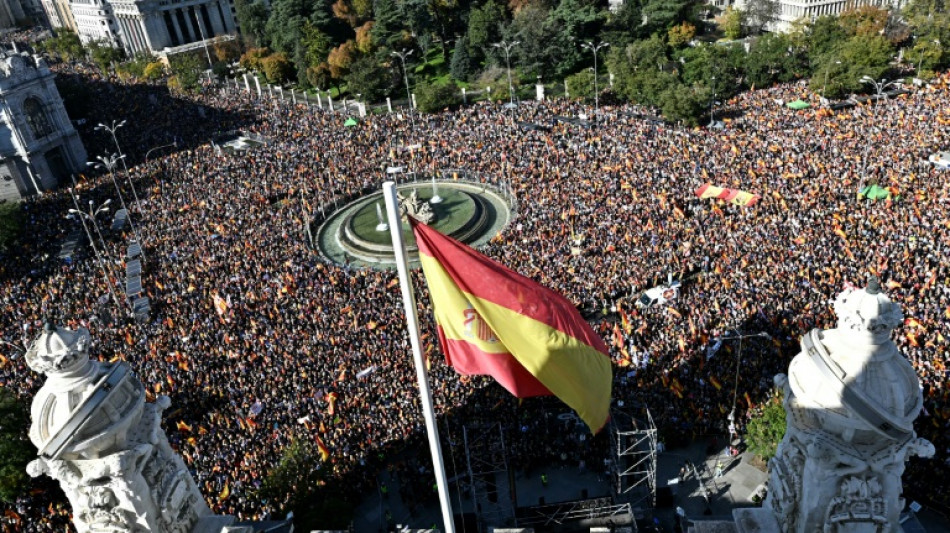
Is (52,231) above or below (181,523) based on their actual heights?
below

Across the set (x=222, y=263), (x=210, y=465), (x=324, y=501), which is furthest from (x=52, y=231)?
(x=324, y=501)

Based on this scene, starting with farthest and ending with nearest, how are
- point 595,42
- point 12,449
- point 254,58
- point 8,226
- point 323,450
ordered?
point 254,58 → point 595,42 → point 8,226 → point 12,449 → point 323,450

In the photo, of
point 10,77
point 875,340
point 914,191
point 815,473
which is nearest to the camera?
point 875,340

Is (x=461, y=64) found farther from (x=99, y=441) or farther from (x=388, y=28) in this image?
(x=99, y=441)

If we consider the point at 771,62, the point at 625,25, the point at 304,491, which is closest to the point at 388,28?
the point at 625,25

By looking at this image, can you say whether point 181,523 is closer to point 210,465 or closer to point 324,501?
point 324,501
